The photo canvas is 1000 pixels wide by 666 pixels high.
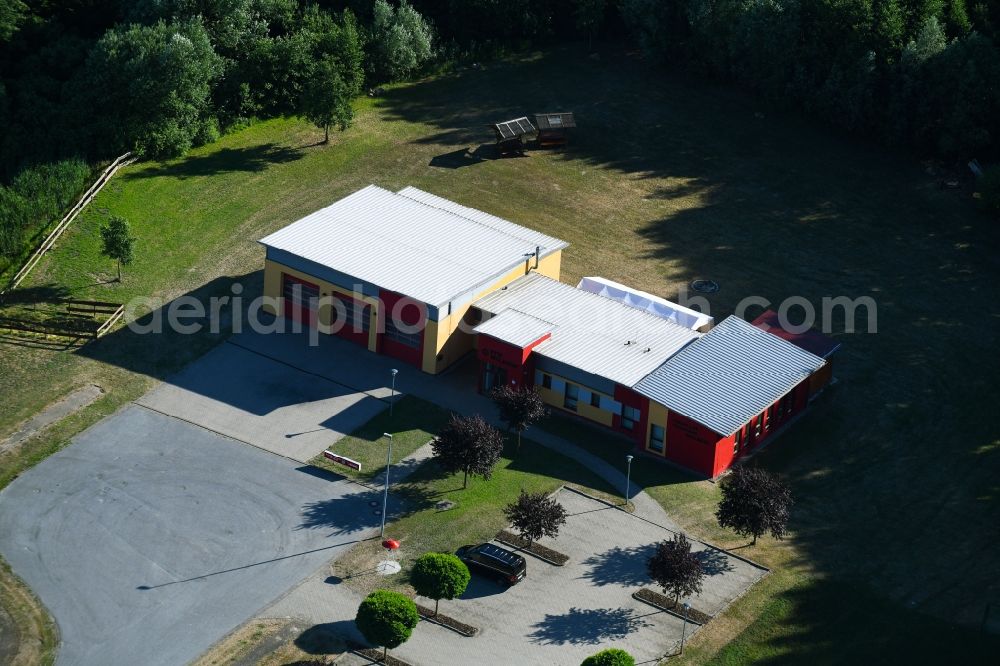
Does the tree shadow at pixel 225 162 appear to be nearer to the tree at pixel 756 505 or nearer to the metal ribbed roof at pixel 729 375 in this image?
the metal ribbed roof at pixel 729 375

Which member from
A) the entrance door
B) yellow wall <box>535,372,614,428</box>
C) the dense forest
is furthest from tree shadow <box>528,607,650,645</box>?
the dense forest

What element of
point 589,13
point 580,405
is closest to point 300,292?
point 580,405

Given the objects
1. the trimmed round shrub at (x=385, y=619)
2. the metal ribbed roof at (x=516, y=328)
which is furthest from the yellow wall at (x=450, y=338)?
the trimmed round shrub at (x=385, y=619)

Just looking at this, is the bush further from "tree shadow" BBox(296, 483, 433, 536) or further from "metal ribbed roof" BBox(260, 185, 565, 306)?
"tree shadow" BBox(296, 483, 433, 536)

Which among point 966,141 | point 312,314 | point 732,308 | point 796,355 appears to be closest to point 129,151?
point 312,314

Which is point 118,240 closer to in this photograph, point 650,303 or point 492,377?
point 492,377

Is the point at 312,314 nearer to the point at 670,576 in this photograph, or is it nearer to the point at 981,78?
the point at 670,576

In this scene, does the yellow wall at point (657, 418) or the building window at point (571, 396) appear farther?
the building window at point (571, 396)
